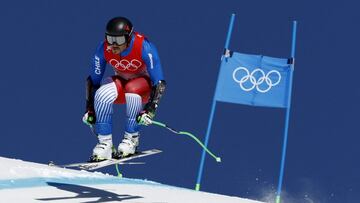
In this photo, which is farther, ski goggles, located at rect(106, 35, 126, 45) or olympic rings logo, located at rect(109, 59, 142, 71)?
olympic rings logo, located at rect(109, 59, 142, 71)

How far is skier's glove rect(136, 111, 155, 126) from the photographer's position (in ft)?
20.1

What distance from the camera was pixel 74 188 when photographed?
638cm

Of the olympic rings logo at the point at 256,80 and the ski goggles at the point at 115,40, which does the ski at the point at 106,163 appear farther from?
the olympic rings logo at the point at 256,80

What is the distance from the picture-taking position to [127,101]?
20.4 feet

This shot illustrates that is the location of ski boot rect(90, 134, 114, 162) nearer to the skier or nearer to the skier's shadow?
the skier

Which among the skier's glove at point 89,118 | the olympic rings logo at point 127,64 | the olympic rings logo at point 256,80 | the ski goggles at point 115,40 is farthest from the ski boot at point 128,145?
the olympic rings logo at point 256,80

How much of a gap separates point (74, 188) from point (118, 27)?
136 cm

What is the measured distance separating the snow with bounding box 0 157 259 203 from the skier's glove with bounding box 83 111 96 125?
1.80 ft

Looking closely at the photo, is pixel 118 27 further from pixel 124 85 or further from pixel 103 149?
pixel 103 149

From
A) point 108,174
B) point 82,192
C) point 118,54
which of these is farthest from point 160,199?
point 108,174

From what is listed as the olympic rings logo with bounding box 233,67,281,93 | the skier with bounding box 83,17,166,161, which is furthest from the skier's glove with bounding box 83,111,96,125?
the olympic rings logo with bounding box 233,67,281,93

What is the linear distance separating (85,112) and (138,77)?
0.51 m

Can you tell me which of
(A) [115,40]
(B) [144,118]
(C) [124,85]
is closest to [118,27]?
(A) [115,40]

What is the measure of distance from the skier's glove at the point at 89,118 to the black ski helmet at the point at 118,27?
0.67 metres
